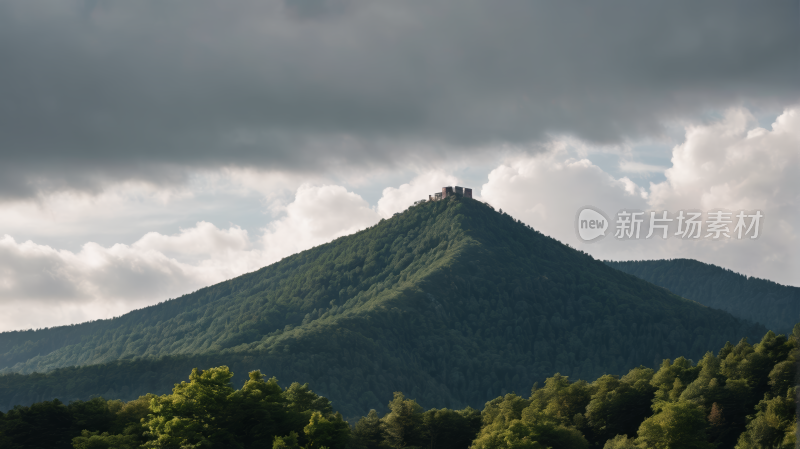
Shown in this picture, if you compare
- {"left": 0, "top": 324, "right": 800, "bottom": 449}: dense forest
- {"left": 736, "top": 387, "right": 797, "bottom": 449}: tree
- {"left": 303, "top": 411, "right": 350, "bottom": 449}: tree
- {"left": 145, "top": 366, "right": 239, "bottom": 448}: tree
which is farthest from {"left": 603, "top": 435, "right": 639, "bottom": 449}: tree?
{"left": 145, "top": 366, "right": 239, "bottom": 448}: tree

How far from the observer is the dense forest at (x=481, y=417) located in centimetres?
11056

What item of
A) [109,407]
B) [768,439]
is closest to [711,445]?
[768,439]

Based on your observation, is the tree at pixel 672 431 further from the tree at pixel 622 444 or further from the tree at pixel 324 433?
the tree at pixel 324 433

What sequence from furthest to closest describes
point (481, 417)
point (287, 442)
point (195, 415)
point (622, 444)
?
1. point (481, 417)
2. point (622, 444)
3. point (287, 442)
4. point (195, 415)

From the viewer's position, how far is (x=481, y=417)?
159750 millimetres

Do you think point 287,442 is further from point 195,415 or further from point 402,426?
point 402,426

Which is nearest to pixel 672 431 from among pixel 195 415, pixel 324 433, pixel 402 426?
pixel 402 426

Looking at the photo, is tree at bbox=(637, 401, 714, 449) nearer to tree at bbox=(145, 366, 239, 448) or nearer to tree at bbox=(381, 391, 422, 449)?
tree at bbox=(381, 391, 422, 449)

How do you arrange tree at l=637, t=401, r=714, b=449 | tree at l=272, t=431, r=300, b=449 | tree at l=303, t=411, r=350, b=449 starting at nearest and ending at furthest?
tree at l=272, t=431, r=300, b=449
tree at l=303, t=411, r=350, b=449
tree at l=637, t=401, r=714, b=449

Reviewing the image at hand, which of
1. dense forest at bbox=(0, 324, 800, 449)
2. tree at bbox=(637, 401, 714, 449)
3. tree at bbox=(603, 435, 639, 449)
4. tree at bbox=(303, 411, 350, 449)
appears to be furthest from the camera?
tree at bbox=(637, 401, 714, 449)

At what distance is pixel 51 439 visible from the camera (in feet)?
404

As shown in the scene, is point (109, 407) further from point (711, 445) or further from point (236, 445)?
point (711, 445)

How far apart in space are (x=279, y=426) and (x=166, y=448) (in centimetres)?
1967

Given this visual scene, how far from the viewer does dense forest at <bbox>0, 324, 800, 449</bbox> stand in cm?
11056
